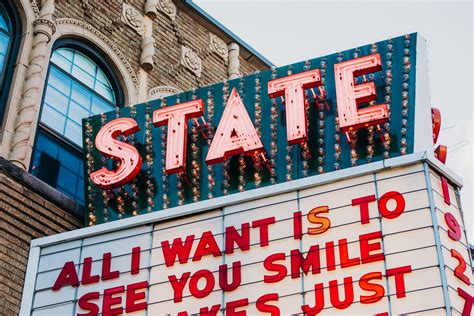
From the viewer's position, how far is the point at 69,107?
1970cm

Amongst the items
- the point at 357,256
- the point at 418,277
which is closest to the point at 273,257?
the point at 357,256

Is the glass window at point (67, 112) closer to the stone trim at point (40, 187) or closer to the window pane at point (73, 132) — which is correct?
the window pane at point (73, 132)

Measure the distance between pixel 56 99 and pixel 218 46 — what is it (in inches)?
212

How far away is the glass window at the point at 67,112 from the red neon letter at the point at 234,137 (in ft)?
11.4

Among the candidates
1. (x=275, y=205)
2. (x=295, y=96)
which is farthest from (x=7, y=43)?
(x=275, y=205)

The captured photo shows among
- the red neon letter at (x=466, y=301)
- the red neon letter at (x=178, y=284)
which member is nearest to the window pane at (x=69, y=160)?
the red neon letter at (x=178, y=284)

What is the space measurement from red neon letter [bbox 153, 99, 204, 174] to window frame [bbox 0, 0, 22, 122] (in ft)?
9.24

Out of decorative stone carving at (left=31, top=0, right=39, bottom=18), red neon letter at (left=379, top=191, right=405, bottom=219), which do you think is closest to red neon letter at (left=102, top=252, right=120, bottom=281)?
red neon letter at (left=379, top=191, right=405, bottom=219)

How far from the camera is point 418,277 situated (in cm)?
1320

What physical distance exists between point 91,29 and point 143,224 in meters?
6.25

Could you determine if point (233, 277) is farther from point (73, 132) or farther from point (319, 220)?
point (73, 132)

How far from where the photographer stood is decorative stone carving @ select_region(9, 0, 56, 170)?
1752 centimetres

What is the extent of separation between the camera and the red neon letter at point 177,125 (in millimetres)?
17078

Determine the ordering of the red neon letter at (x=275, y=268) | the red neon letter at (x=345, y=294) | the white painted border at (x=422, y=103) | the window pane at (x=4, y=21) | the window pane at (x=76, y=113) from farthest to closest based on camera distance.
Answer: the window pane at (x=76, y=113), the window pane at (x=4, y=21), the white painted border at (x=422, y=103), the red neon letter at (x=275, y=268), the red neon letter at (x=345, y=294)
